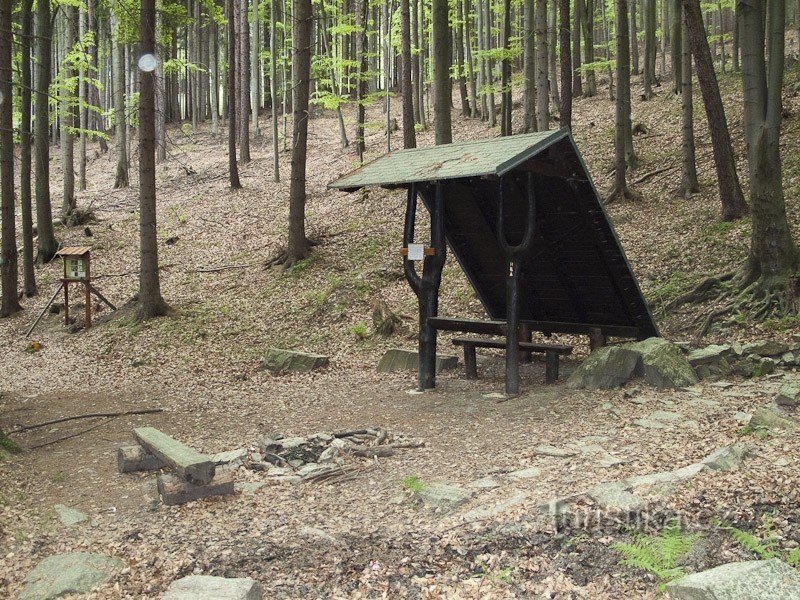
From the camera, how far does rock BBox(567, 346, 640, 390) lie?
28.7ft

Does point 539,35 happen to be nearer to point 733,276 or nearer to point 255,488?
point 733,276

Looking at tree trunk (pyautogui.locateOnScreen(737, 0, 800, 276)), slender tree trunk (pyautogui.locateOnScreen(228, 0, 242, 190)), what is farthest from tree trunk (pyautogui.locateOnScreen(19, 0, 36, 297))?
tree trunk (pyautogui.locateOnScreen(737, 0, 800, 276))

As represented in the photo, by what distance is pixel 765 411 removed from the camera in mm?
6523

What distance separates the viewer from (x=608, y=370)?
881 cm

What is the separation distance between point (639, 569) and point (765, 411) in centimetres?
305

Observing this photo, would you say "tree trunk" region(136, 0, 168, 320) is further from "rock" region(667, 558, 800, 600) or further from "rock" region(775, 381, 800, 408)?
"rock" region(667, 558, 800, 600)

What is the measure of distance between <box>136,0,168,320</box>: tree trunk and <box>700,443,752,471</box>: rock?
465 inches

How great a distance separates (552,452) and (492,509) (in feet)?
4.70

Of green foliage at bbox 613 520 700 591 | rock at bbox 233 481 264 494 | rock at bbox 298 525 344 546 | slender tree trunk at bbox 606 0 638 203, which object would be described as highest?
slender tree trunk at bbox 606 0 638 203

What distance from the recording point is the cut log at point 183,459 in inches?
241

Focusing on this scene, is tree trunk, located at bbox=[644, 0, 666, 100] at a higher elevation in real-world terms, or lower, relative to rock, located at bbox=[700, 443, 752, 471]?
higher

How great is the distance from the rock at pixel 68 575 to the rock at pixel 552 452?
365 cm

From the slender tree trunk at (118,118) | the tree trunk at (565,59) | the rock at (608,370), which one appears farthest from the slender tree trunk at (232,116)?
the rock at (608,370)

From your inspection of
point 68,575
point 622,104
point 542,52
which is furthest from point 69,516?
point 622,104
